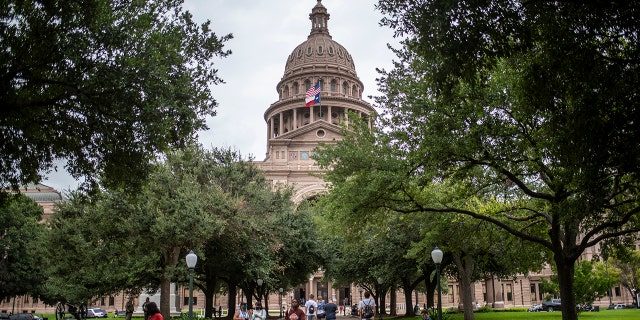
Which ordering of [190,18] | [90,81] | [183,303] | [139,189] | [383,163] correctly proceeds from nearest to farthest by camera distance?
[90,81] < [190,18] < [139,189] < [383,163] < [183,303]

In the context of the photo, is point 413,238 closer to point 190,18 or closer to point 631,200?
point 631,200

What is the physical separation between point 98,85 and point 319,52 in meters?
95.8

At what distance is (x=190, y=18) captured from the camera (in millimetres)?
14703

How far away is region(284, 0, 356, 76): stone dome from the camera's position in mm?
105562

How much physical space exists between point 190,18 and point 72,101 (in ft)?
11.8

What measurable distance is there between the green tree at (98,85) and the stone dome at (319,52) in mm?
90651

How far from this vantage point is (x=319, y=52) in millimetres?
106375

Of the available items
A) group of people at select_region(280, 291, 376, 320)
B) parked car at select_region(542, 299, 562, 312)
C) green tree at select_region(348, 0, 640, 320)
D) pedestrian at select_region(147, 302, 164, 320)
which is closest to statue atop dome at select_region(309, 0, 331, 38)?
parked car at select_region(542, 299, 562, 312)

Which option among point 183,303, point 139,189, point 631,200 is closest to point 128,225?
point 139,189

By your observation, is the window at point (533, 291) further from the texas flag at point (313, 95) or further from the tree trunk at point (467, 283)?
the tree trunk at point (467, 283)

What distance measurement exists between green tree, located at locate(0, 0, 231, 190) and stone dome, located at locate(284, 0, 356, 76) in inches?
3569

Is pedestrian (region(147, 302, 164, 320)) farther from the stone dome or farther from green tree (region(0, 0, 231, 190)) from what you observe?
the stone dome

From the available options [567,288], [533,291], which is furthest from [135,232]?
[533,291]

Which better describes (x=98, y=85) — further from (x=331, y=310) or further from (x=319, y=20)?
(x=319, y=20)
